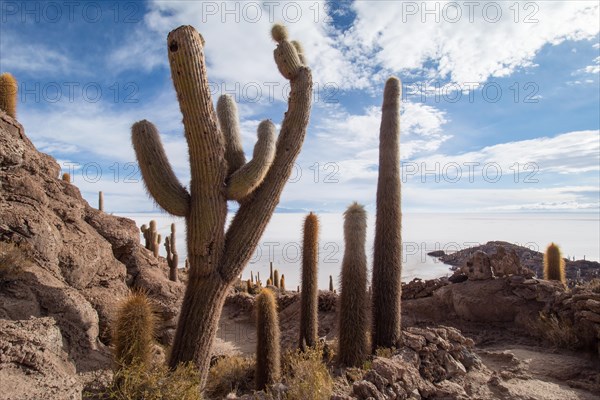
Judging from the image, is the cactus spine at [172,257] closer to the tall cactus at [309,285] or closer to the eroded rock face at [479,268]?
the tall cactus at [309,285]

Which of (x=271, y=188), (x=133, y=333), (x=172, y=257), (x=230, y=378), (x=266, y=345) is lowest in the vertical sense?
(x=230, y=378)

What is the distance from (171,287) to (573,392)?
8779mm

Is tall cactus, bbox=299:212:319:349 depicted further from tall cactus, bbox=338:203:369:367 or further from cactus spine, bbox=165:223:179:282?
cactus spine, bbox=165:223:179:282

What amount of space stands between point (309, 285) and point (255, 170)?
13.5ft

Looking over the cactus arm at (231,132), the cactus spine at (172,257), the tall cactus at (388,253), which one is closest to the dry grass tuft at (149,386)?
the cactus arm at (231,132)

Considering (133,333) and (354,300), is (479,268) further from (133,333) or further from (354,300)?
(133,333)

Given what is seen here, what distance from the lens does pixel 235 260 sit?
5.59 meters

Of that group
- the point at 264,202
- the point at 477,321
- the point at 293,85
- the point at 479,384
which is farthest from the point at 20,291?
the point at 477,321

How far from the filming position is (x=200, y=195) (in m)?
5.38

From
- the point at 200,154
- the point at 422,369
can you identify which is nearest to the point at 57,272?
the point at 200,154

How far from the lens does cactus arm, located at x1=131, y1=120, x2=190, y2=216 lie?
5316 millimetres

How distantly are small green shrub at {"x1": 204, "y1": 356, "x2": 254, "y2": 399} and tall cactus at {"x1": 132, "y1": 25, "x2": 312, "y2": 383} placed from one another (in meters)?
1.65

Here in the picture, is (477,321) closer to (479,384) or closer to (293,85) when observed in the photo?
(479,384)

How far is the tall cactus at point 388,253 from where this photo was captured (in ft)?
24.8
